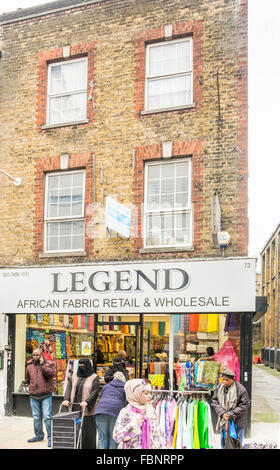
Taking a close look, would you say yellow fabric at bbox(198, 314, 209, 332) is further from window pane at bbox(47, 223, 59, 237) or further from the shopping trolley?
window pane at bbox(47, 223, 59, 237)

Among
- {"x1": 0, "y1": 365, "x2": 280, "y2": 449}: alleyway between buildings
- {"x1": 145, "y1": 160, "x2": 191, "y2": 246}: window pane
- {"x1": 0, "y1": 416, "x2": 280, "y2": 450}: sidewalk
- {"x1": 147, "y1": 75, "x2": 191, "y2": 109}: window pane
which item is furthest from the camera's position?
{"x1": 147, "y1": 75, "x2": 191, "y2": 109}: window pane

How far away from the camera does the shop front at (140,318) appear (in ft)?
37.8

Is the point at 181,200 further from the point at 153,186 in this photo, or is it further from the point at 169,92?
the point at 169,92

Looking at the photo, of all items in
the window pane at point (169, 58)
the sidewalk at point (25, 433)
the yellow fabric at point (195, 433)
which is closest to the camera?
the yellow fabric at point (195, 433)

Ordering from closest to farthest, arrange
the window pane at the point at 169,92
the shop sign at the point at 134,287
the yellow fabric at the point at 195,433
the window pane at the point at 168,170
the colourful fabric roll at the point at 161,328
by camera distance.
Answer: the yellow fabric at the point at 195,433 → the shop sign at the point at 134,287 → the colourful fabric roll at the point at 161,328 → the window pane at the point at 168,170 → the window pane at the point at 169,92

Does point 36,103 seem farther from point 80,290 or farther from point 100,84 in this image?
point 80,290

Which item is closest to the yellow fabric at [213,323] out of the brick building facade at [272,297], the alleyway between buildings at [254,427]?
the alleyway between buildings at [254,427]

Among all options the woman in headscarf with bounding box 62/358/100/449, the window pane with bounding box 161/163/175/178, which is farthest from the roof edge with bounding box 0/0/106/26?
the woman in headscarf with bounding box 62/358/100/449

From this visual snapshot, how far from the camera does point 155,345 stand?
40.1ft

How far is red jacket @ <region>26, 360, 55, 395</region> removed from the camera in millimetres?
10430

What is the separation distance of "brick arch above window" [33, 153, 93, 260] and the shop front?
0.64 metres

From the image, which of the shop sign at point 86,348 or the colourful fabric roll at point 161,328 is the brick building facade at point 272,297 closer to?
the colourful fabric roll at point 161,328

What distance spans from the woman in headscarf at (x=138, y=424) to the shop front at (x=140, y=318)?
4.35 m

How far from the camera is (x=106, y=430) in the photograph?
804 centimetres
